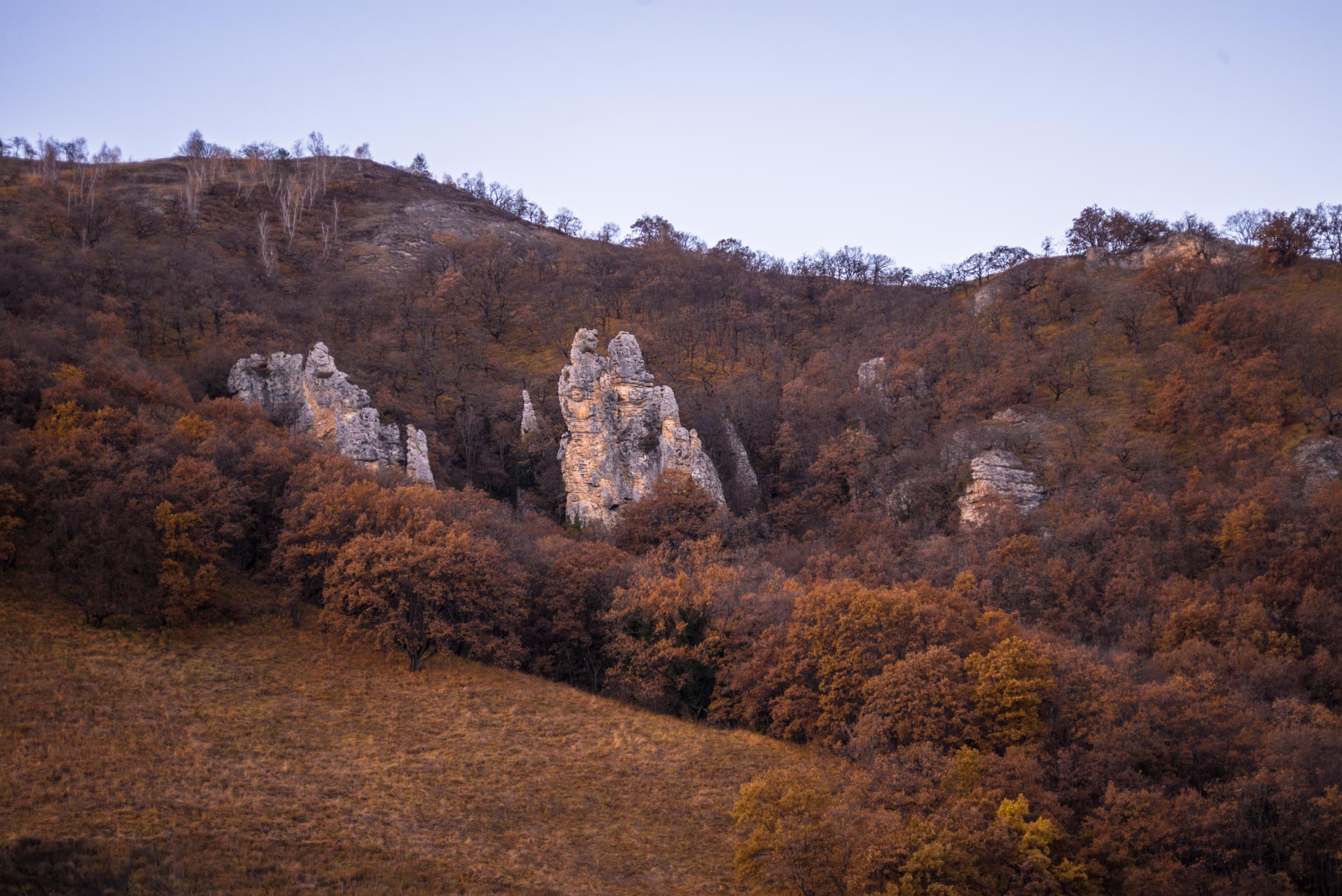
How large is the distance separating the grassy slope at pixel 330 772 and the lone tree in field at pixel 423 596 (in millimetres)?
1604

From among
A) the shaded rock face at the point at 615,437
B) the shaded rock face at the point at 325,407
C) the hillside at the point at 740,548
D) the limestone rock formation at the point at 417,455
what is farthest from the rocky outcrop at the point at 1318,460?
the shaded rock face at the point at 325,407

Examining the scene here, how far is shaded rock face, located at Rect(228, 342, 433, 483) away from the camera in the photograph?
212 ft

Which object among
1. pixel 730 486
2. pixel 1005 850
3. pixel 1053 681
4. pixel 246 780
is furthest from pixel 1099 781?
pixel 730 486

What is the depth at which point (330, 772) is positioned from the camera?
32.9 metres

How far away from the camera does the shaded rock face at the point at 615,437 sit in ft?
220

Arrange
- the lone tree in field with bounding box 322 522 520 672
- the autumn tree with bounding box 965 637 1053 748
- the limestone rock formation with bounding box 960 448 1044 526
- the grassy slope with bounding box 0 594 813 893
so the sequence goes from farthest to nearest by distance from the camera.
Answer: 1. the limestone rock formation with bounding box 960 448 1044 526
2. the lone tree in field with bounding box 322 522 520 672
3. the autumn tree with bounding box 965 637 1053 748
4. the grassy slope with bounding box 0 594 813 893

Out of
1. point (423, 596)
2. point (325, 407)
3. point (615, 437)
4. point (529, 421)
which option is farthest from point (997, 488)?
point (325, 407)

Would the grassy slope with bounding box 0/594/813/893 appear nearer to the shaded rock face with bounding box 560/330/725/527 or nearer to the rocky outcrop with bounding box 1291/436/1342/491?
the shaded rock face with bounding box 560/330/725/527

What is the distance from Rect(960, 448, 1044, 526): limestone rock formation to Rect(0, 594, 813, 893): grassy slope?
29713 millimetres

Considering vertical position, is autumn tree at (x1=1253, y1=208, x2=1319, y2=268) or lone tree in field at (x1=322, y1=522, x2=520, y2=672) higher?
autumn tree at (x1=1253, y1=208, x2=1319, y2=268)

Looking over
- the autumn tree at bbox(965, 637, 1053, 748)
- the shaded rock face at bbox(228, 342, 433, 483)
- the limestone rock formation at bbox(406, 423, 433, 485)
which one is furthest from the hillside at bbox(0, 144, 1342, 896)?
the limestone rock formation at bbox(406, 423, 433, 485)

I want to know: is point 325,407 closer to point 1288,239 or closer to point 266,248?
point 266,248

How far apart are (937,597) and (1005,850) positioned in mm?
16637

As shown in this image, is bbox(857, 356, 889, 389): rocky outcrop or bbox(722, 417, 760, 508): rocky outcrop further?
bbox(857, 356, 889, 389): rocky outcrop
